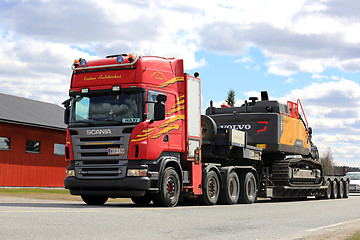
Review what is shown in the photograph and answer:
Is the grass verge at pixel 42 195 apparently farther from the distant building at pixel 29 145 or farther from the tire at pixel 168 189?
the tire at pixel 168 189

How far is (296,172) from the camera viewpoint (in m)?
23.1

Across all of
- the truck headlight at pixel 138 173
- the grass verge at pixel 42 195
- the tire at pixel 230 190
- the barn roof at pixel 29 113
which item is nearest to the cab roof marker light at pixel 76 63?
the truck headlight at pixel 138 173

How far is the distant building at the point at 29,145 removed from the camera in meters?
28.1

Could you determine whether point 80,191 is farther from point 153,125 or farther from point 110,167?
point 153,125

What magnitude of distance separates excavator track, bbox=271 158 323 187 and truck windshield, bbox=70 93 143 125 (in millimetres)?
9515

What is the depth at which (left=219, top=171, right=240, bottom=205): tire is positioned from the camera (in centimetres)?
1777

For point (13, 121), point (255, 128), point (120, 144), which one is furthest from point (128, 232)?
point (13, 121)

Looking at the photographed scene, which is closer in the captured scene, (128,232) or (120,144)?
(128,232)

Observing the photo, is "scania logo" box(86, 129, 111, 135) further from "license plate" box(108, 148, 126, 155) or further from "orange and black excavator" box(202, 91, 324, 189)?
"orange and black excavator" box(202, 91, 324, 189)

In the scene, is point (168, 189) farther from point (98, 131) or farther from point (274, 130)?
point (274, 130)

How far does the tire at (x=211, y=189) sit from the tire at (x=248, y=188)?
5.63ft

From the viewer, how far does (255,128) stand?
69.1 ft

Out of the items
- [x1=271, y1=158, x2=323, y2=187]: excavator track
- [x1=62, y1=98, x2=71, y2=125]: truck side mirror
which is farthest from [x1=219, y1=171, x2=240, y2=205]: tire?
[x1=62, y1=98, x2=71, y2=125]: truck side mirror

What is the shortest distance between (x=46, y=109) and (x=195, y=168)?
21.0m
